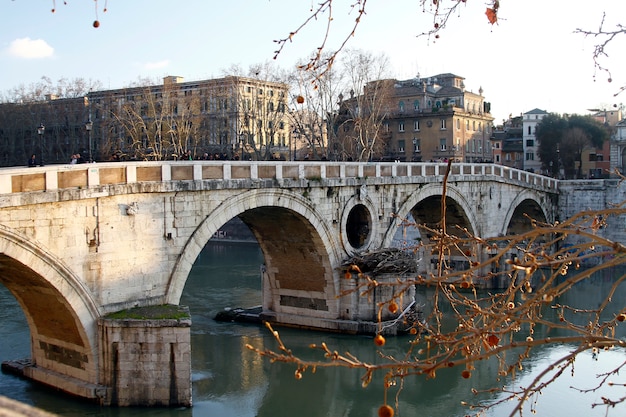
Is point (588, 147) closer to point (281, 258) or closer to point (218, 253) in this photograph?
point (218, 253)

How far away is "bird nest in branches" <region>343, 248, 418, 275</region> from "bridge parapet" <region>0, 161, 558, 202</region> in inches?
81.8

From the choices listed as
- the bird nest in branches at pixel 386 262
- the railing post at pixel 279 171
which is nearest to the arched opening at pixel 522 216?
the bird nest in branches at pixel 386 262

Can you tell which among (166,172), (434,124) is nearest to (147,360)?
(166,172)

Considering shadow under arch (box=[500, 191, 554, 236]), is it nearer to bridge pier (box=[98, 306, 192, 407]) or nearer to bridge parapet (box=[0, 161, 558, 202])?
bridge parapet (box=[0, 161, 558, 202])

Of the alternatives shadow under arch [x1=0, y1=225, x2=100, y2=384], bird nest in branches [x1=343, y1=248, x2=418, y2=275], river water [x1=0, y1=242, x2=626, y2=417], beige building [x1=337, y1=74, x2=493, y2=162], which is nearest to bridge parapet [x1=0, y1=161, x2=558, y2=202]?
shadow under arch [x1=0, y1=225, x2=100, y2=384]

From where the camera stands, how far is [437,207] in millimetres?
25953

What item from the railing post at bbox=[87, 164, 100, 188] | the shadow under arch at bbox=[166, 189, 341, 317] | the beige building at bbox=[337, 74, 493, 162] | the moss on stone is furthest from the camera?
the beige building at bbox=[337, 74, 493, 162]

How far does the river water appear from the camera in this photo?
13453 mm

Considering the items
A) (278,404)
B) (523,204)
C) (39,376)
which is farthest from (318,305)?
(523,204)

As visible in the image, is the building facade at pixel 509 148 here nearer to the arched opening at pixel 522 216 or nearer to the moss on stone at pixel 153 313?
the arched opening at pixel 522 216

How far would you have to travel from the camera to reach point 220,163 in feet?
51.0

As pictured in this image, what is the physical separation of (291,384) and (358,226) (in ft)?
21.6

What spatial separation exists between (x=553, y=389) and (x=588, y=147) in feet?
115

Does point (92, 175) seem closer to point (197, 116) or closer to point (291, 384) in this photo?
point (291, 384)
